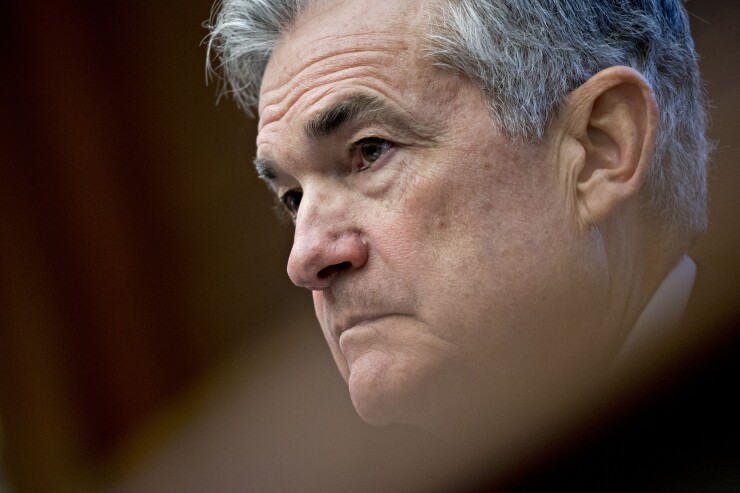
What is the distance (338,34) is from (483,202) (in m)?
0.45

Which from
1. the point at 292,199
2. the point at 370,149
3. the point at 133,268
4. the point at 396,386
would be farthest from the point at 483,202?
the point at 133,268

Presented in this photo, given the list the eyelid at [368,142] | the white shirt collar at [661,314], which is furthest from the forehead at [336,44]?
the white shirt collar at [661,314]

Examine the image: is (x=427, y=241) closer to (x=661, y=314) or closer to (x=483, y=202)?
(x=483, y=202)

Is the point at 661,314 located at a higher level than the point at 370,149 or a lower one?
lower

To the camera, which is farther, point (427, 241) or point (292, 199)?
point (292, 199)

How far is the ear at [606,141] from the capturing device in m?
1.48

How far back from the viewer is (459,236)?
1.47 m

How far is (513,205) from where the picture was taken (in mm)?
1467

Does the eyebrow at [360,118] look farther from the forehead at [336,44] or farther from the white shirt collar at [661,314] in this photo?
the white shirt collar at [661,314]

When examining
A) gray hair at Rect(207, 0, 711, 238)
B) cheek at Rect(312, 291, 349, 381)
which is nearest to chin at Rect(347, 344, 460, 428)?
cheek at Rect(312, 291, 349, 381)

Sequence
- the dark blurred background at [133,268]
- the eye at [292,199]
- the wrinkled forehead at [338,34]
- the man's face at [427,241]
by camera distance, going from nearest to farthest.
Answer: the man's face at [427,241], the wrinkled forehead at [338,34], the eye at [292,199], the dark blurred background at [133,268]

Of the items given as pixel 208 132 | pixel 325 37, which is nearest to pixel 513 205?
pixel 325 37

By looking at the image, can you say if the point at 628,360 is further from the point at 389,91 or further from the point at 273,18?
the point at 273,18

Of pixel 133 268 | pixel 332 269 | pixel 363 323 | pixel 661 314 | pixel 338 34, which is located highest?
pixel 133 268
